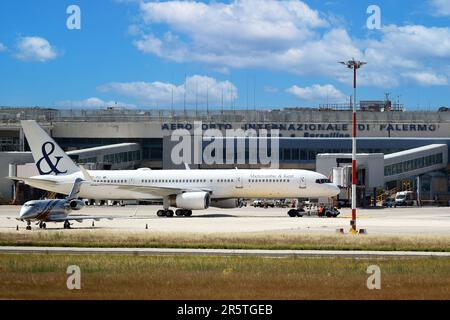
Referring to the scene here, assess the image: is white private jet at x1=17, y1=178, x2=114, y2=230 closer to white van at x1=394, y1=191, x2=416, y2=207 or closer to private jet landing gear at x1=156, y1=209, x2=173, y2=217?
private jet landing gear at x1=156, y1=209, x2=173, y2=217

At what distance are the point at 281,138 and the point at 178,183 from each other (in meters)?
45.0

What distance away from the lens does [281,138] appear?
414 ft

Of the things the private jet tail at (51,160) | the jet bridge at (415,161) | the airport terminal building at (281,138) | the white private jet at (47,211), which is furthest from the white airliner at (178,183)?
the jet bridge at (415,161)

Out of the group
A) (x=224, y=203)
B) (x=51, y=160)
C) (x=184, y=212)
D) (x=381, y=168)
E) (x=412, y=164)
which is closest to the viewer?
(x=184, y=212)

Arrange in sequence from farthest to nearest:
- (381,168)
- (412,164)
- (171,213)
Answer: (412,164), (381,168), (171,213)

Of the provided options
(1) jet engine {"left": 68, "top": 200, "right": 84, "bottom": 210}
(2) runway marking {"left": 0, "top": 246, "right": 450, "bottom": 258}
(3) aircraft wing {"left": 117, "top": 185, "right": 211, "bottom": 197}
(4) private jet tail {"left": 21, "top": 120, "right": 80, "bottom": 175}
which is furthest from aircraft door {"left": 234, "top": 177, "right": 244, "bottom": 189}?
(2) runway marking {"left": 0, "top": 246, "right": 450, "bottom": 258}

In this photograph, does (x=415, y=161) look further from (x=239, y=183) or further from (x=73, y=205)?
(x=73, y=205)

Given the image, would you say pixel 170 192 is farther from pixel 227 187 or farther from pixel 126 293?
pixel 126 293

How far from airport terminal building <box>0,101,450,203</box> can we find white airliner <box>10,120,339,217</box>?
80.6 ft

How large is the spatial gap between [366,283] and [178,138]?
101335mm

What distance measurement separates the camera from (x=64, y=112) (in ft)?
481

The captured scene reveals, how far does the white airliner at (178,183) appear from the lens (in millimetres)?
79688

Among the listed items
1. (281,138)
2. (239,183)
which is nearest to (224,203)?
(239,183)
